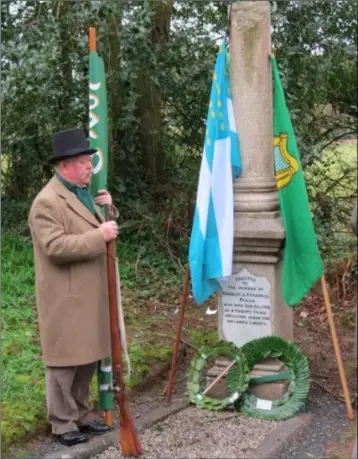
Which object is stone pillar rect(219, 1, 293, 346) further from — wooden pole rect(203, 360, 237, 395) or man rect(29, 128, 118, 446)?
man rect(29, 128, 118, 446)

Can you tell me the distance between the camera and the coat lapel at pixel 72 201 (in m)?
3.90

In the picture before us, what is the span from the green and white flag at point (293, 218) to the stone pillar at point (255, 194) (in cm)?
6

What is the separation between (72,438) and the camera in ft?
13.1

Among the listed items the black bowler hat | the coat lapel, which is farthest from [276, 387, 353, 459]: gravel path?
the black bowler hat

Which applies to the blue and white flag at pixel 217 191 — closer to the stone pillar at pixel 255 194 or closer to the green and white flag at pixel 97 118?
the stone pillar at pixel 255 194

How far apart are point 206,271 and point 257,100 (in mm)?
1076

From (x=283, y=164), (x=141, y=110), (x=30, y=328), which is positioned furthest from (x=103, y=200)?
(x=141, y=110)

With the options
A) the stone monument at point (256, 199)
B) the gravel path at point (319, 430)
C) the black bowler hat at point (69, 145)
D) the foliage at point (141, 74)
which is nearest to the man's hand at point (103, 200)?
the black bowler hat at point (69, 145)

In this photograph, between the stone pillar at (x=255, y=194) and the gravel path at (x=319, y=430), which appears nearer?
the gravel path at (x=319, y=430)

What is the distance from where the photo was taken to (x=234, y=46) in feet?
14.8

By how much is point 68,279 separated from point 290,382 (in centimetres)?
152

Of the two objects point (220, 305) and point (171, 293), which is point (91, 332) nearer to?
point (220, 305)

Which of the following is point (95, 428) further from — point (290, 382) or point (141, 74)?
point (141, 74)

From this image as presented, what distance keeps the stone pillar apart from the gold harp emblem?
0.07 meters
